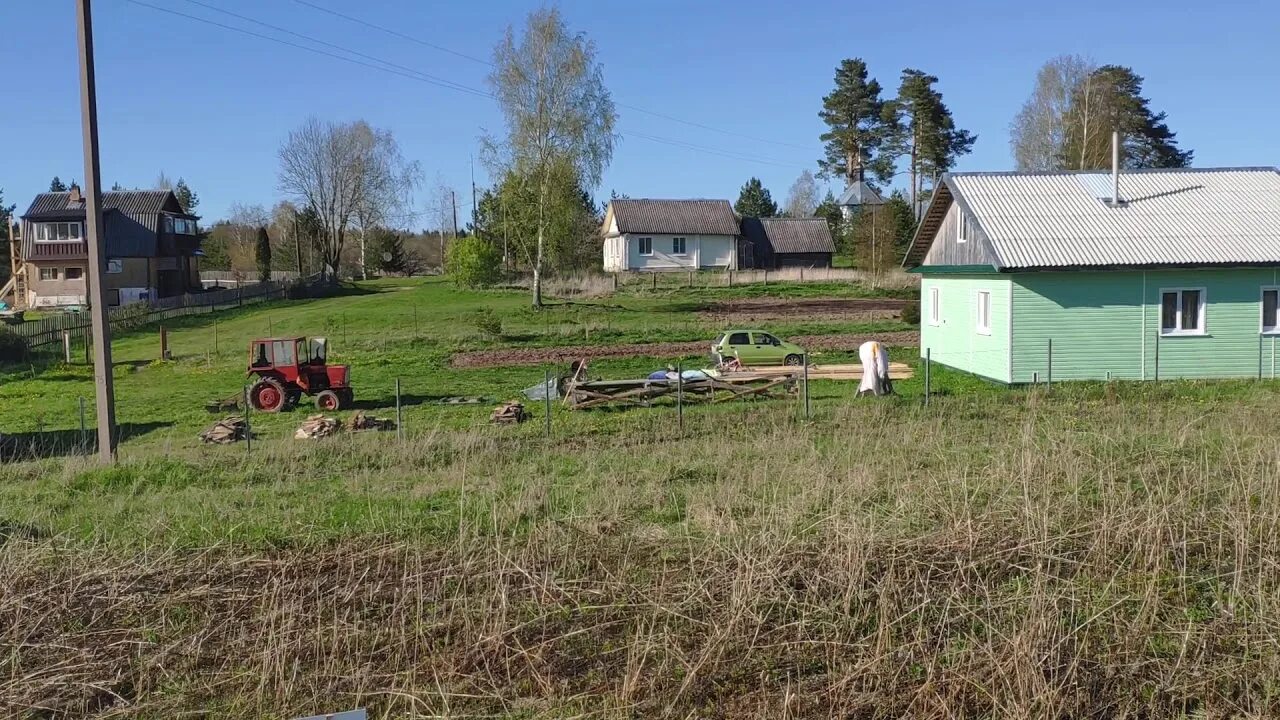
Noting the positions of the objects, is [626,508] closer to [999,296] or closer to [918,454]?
[918,454]

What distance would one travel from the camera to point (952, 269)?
26703 mm

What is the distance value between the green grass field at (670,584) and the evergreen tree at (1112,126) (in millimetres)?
48780

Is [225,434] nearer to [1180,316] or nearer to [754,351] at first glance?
Answer: [754,351]

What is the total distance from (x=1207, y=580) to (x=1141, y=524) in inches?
32.8

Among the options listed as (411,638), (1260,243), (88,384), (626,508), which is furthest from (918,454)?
(88,384)

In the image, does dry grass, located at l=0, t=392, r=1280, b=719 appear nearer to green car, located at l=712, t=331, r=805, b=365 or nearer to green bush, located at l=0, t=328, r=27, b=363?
green car, located at l=712, t=331, r=805, b=365

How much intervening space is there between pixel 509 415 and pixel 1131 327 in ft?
45.2

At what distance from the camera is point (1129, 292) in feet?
78.6

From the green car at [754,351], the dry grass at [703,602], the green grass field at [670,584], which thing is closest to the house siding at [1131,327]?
the green car at [754,351]

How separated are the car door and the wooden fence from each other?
1634cm

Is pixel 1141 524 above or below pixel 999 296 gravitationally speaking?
below

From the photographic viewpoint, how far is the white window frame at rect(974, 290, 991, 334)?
25234 mm

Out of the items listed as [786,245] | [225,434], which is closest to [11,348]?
[225,434]

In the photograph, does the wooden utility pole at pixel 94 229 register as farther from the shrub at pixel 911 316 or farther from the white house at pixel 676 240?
the white house at pixel 676 240
